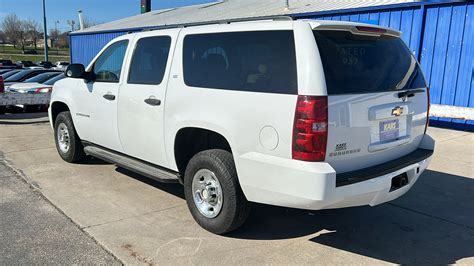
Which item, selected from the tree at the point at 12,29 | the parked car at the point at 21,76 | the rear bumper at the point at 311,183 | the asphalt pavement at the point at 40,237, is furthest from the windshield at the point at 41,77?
the tree at the point at 12,29

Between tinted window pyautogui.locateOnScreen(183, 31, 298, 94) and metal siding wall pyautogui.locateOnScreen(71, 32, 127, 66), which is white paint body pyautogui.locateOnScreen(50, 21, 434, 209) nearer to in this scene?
tinted window pyautogui.locateOnScreen(183, 31, 298, 94)

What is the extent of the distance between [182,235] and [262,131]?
1.34m

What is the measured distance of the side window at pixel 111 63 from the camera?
16.8 feet

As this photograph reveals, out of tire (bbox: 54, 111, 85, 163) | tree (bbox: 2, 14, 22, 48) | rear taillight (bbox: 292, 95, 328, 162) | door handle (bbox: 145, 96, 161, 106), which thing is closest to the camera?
rear taillight (bbox: 292, 95, 328, 162)

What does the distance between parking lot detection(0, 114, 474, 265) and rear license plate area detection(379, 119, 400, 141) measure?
1.02 metres

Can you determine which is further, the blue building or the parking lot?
the blue building

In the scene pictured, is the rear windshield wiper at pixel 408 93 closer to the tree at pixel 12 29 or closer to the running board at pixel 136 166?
the running board at pixel 136 166

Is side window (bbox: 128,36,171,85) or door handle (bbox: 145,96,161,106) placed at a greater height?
side window (bbox: 128,36,171,85)

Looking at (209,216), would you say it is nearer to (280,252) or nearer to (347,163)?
(280,252)

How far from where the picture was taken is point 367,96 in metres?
3.36

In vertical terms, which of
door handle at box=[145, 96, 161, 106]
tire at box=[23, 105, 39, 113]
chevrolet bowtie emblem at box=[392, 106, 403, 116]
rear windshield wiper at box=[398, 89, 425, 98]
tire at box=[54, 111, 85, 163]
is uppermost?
rear windshield wiper at box=[398, 89, 425, 98]

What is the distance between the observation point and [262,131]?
10.9 feet

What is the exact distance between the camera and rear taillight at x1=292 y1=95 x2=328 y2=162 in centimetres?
308

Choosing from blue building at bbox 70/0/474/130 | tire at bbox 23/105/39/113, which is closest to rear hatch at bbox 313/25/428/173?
blue building at bbox 70/0/474/130
